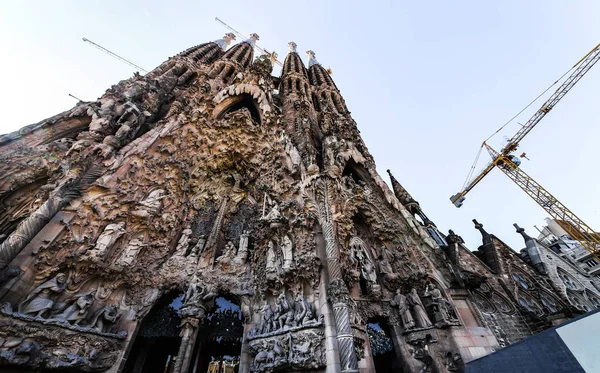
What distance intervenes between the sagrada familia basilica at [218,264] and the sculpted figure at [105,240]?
0.11 feet

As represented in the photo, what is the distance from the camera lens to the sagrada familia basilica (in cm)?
529

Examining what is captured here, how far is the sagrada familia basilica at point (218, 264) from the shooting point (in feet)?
17.4

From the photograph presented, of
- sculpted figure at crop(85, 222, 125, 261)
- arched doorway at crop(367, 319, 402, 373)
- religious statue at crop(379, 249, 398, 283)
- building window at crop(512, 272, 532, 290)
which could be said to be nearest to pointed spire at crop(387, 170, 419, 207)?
religious statue at crop(379, 249, 398, 283)

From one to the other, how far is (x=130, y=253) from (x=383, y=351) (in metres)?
7.54

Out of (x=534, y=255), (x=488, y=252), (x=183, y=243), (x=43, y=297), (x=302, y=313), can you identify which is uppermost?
(x=534, y=255)

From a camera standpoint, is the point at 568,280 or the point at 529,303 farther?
the point at 568,280

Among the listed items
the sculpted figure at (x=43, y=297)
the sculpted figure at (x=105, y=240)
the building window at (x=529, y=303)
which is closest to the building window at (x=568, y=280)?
the building window at (x=529, y=303)

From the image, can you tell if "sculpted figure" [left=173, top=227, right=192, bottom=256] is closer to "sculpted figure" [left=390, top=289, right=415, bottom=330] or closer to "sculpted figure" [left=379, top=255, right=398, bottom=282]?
"sculpted figure" [left=379, top=255, right=398, bottom=282]

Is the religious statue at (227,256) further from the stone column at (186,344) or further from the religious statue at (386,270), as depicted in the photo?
the religious statue at (386,270)

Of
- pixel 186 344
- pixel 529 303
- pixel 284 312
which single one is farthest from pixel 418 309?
pixel 529 303

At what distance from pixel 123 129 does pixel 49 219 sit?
4.01 metres

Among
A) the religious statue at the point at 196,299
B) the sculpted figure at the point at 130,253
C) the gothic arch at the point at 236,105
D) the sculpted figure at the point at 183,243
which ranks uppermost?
the gothic arch at the point at 236,105

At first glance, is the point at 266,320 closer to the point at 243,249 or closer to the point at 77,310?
the point at 243,249

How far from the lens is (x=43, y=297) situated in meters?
5.32
